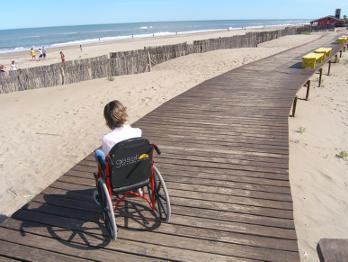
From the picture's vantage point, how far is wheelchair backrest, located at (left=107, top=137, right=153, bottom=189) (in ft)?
9.77

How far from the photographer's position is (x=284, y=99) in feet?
25.7

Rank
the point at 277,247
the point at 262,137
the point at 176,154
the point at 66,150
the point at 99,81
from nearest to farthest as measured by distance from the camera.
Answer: the point at 277,247, the point at 176,154, the point at 262,137, the point at 66,150, the point at 99,81

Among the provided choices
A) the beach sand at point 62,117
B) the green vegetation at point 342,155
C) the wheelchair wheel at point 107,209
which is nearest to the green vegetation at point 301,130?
the green vegetation at point 342,155

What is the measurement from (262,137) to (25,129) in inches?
261

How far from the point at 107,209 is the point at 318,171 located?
434 cm

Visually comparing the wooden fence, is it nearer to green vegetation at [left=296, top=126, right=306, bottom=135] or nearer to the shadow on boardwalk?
green vegetation at [left=296, top=126, right=306, bottom=135]

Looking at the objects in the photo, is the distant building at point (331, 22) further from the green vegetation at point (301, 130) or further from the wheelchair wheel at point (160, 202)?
the wheelchair wheel at point (160, 202)

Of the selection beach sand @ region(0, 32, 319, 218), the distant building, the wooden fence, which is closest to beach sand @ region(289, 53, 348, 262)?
beach sand @ region(0, 32, 319, 218)

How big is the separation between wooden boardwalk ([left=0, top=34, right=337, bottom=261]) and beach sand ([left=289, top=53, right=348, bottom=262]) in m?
0.78

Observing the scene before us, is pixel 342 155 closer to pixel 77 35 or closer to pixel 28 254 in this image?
pixel 28 254

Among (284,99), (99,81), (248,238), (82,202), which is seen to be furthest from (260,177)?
(99,81)

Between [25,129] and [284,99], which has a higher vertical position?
[284,99]

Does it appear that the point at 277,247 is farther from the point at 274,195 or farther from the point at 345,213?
the point at 345,213

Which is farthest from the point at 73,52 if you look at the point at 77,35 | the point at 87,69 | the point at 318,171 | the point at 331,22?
the point at 77,35
